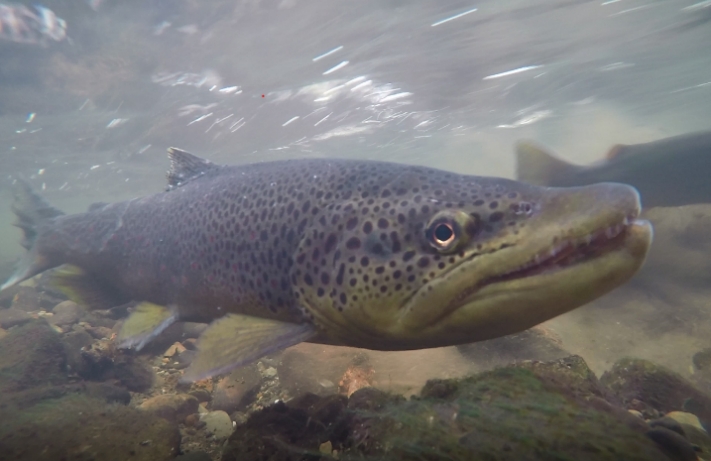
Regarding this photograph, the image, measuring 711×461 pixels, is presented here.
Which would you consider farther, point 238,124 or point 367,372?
point 238,124

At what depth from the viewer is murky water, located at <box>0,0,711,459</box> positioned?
541 centimetres

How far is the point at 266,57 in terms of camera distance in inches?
529

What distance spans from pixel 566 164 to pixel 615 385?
594 cm

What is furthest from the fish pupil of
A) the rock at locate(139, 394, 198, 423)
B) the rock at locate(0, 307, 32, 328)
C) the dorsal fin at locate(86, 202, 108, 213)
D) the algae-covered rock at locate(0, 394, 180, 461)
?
the rock at locate(0, 307, 32, 328)

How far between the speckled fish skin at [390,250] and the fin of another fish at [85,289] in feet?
6.34

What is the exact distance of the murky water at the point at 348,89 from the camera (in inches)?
213

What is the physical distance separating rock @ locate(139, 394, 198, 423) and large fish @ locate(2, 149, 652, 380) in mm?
659

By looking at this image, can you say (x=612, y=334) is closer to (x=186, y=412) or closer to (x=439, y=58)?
(x=186, y=412)

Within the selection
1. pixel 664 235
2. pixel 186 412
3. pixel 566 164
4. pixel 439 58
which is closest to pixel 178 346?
pixel 186 412

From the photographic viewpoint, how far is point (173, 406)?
3691mm

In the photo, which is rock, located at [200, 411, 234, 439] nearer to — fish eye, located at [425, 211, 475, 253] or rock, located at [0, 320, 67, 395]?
rock, located at [0, 320, 67, 395]

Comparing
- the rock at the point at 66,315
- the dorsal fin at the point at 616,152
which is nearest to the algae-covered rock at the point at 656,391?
the dorsal fin at the point at 616,152

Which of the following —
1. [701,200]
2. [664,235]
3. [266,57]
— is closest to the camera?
[664,235]

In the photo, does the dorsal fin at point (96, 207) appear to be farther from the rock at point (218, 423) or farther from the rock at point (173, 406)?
the rock at point (218, 423)
